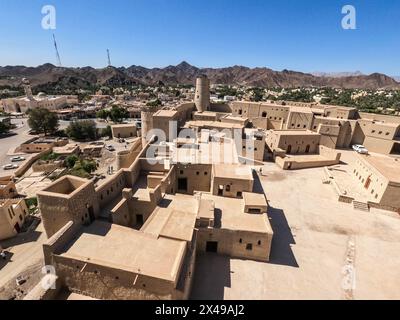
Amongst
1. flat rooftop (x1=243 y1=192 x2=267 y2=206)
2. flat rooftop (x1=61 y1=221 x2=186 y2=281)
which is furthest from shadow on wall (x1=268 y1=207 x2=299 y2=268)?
flat rooftop (x1=61 y1=221 x2=186 y2=281)

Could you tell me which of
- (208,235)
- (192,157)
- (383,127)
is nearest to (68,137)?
(192,157)

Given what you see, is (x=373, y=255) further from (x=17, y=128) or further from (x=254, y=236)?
(x=17, y=128)

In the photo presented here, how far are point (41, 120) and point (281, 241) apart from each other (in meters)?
66.0

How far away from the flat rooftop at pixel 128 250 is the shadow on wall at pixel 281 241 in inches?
342

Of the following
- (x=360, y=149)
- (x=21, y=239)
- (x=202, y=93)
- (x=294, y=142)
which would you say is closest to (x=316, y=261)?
(x=294, y=142)

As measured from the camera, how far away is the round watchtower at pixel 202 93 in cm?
4581

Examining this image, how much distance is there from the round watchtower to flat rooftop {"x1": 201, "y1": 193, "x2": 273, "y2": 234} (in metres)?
30.8

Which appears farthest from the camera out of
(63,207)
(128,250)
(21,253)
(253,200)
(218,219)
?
(21,253)

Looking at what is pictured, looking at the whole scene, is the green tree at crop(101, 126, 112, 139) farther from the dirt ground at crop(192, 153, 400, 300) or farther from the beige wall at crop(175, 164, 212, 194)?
the dirt ground at crop(192, 153, 400, 300)

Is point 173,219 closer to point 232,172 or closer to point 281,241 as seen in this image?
point 232,172

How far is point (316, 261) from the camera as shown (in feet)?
56.5

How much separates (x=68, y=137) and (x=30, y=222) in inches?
1652

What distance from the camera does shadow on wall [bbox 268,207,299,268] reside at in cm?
1711
